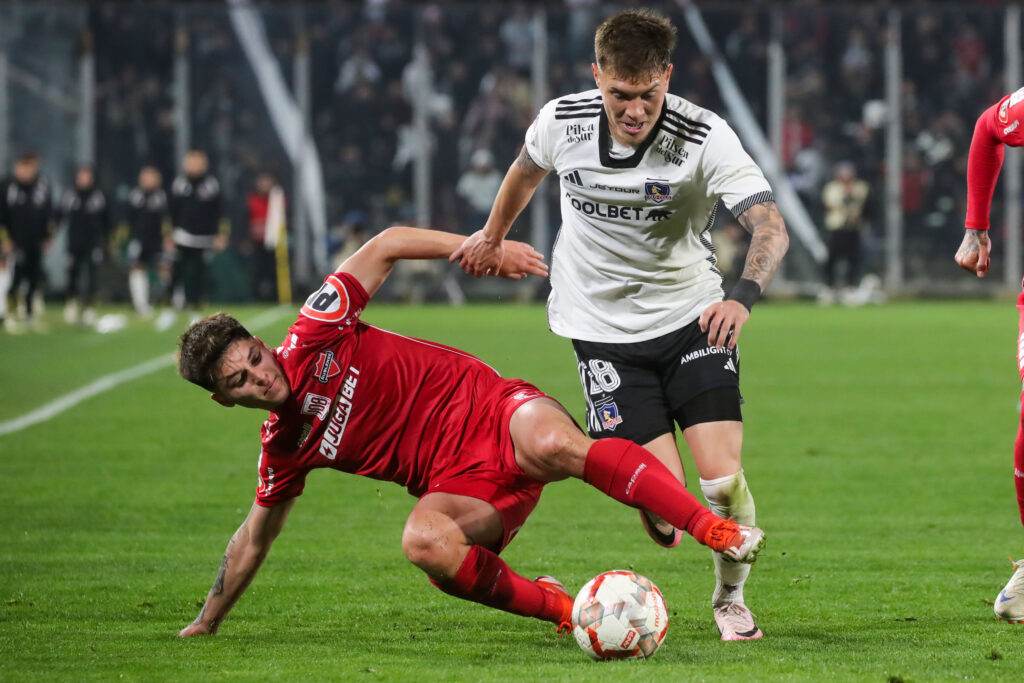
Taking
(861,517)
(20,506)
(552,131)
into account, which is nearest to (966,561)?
(861,517)

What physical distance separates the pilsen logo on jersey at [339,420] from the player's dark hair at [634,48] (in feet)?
4.73

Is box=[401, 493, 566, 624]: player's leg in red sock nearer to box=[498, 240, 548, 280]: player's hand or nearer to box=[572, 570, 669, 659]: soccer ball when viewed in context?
box=[572, 570, 669, 659]: soccer ball

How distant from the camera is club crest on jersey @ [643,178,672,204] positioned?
17.6 feet

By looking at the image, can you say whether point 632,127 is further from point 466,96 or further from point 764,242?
point 466,96

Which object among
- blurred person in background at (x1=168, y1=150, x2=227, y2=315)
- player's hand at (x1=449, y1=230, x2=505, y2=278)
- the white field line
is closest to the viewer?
player's hand at (x1=449, y1=230, x2=505, y2=278)

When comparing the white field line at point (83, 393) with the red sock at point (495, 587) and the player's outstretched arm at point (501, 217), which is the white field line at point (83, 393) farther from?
the red sock at point (495, 587)

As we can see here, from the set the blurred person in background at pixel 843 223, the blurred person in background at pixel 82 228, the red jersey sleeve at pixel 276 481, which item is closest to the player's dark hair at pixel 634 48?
the red jersey sleeve at pixel 276 481

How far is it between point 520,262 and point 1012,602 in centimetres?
217

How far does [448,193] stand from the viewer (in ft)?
85.5

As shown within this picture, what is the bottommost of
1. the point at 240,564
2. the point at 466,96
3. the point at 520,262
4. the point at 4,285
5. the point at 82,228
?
the point at 4,285

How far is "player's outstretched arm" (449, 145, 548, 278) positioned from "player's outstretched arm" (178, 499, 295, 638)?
1135 millimetres

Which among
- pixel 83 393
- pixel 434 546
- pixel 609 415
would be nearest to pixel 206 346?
pixel 434 546

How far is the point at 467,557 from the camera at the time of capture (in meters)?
5.04

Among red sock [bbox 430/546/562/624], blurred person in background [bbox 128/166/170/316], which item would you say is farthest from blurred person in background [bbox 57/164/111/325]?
red sock [bbox 430/546/562/624]
